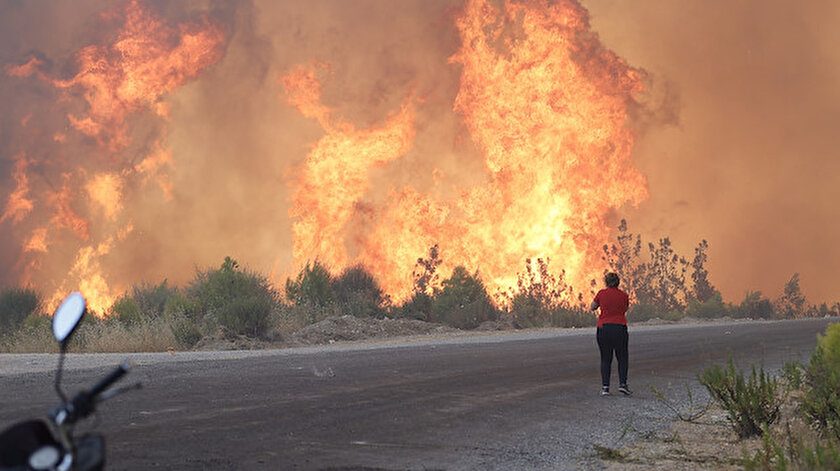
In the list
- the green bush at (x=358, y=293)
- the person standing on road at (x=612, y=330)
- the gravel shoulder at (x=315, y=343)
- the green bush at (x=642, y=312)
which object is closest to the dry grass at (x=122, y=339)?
the gravel shoulder at (x=315, y=343)

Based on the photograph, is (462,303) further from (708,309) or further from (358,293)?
(708,309)

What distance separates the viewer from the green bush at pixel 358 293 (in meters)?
35.1

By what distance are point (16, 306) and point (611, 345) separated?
78.5ft

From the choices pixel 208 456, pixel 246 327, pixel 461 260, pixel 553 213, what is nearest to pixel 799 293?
pixel 553 213

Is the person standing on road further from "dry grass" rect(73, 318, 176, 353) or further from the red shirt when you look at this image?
"dry grass" rect(73, 318, 176, 353)

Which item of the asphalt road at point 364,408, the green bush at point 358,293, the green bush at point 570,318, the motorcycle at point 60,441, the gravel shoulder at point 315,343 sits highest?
the green bush at point 358,293

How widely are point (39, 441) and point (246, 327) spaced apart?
998 inches

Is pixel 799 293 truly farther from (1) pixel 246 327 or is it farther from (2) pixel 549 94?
(1) pixel 246 327

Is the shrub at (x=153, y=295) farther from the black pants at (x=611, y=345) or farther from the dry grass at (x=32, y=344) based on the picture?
the black pants at (x=611, y=345)

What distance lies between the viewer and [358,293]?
37.2 meters

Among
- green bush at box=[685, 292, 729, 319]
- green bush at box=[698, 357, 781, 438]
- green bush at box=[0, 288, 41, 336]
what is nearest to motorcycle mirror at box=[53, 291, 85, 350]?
green bush at box=[698, 357, 781, 438]

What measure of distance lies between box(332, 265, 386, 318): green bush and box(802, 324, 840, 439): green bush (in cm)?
2547

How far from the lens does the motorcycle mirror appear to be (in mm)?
2318

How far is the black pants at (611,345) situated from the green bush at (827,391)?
304 centimetres
